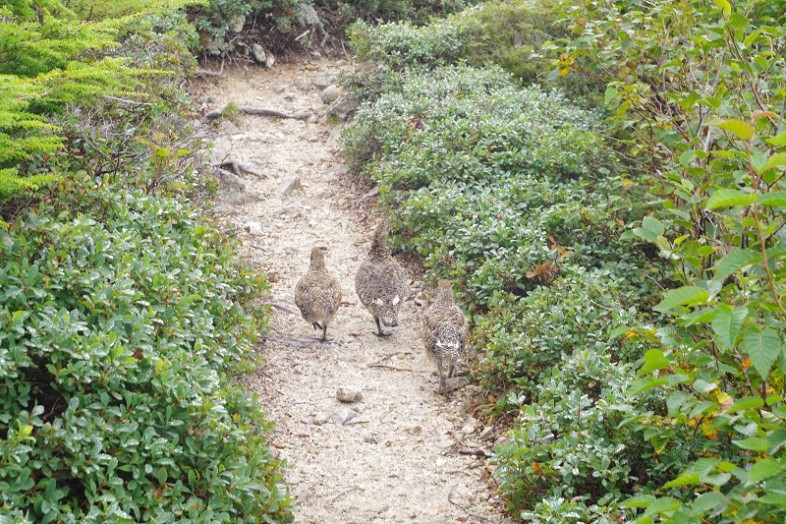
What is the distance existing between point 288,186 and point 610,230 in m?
5.31

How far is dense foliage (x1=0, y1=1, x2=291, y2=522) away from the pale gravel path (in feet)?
1.86

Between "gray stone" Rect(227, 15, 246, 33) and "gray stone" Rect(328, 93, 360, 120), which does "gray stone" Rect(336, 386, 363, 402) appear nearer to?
"gray stone" Rect(328, 93, 360, 120)

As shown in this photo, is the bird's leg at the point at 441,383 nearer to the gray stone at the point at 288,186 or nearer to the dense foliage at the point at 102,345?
the dense foliage at the point at 102,345

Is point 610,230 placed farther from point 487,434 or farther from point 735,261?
point 735,261

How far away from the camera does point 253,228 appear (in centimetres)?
1134

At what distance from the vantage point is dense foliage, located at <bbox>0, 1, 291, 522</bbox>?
4.90 meters

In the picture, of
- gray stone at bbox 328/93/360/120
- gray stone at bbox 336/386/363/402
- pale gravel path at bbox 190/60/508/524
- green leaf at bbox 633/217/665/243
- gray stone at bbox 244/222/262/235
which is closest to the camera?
green leaf at bbox 633/217/665/243

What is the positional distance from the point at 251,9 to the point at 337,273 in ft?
25.3

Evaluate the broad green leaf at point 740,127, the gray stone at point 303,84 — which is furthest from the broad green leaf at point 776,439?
the gray stone at point 303,84

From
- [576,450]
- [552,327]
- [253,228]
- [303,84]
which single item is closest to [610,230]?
[552,327]

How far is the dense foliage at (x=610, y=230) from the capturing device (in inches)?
151

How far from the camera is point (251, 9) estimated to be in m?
16.0

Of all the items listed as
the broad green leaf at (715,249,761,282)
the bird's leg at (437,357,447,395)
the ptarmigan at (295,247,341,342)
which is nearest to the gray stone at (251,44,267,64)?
the ptarmigan at (295,247,341,342)

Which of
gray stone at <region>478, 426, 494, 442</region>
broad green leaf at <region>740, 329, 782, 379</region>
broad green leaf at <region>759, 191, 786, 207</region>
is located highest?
broad green leaf at <region>759, 191, 786, 207</region>
